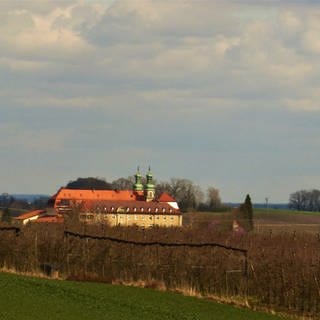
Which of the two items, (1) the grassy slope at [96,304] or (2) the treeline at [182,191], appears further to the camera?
(2) the treeline at [182,191]

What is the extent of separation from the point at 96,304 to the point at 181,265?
40.2ft

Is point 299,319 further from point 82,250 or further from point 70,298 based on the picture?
point 82,250

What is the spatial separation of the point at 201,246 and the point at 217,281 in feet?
7.38

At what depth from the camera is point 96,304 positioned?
78.7 ft

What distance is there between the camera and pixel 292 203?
194 m

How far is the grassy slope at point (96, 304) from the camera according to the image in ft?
70.0

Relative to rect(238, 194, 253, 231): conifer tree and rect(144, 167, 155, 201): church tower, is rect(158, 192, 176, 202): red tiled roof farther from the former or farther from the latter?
rect(238, 194, 253, 231): conifer tree

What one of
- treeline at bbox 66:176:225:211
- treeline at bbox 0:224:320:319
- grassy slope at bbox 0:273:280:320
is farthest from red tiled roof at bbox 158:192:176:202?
grassy slope at bbox 0:273:280:320

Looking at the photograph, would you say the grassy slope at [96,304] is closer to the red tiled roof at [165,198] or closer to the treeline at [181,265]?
the treeline at [181,265]

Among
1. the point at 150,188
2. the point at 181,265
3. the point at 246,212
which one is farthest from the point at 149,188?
the point at 181,265

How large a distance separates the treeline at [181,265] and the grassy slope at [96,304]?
3.60m

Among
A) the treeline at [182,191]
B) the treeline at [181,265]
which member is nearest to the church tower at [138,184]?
the treeline at [182,191]

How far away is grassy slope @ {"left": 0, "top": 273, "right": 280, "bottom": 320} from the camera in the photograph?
21328 millimetres

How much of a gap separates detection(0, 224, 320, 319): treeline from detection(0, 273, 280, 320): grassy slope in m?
3.60
